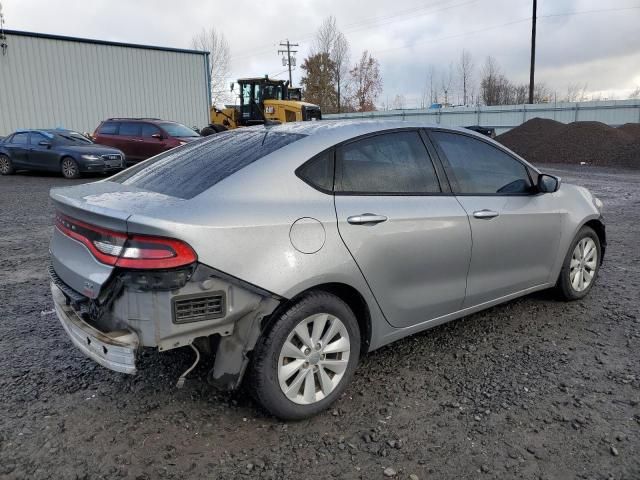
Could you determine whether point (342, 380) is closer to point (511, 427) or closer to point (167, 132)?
point (511, 427)

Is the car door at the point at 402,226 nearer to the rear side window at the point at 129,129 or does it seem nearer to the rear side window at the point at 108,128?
the rear side window at the point at 129,129

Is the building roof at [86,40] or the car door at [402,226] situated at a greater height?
the building roof at [86,40]

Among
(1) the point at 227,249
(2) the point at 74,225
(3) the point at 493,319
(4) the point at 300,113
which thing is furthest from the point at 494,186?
(4) the point at 300,113

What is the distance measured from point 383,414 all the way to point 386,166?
1.49 m

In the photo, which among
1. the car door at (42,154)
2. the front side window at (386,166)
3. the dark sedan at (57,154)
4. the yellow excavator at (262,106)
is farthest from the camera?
the yellow excavator at (262,106)

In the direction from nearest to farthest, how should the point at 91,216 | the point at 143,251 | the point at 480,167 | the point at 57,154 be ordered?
the point at 143,251 → the point at 91,216 → the point at 480,167 → the point at 57,154

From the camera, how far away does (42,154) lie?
15.6 m

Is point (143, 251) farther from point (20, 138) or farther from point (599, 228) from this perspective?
point (20, 138)

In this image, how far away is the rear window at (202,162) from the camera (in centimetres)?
286

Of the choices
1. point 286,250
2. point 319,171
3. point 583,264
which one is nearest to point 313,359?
point 286,250

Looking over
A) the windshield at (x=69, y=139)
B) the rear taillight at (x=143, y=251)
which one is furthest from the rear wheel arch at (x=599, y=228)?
the windshield at (x=69, y=139)

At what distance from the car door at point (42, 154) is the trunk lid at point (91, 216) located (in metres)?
13.8

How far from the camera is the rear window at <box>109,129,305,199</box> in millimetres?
2859

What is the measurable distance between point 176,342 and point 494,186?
A: 8.52 feet
